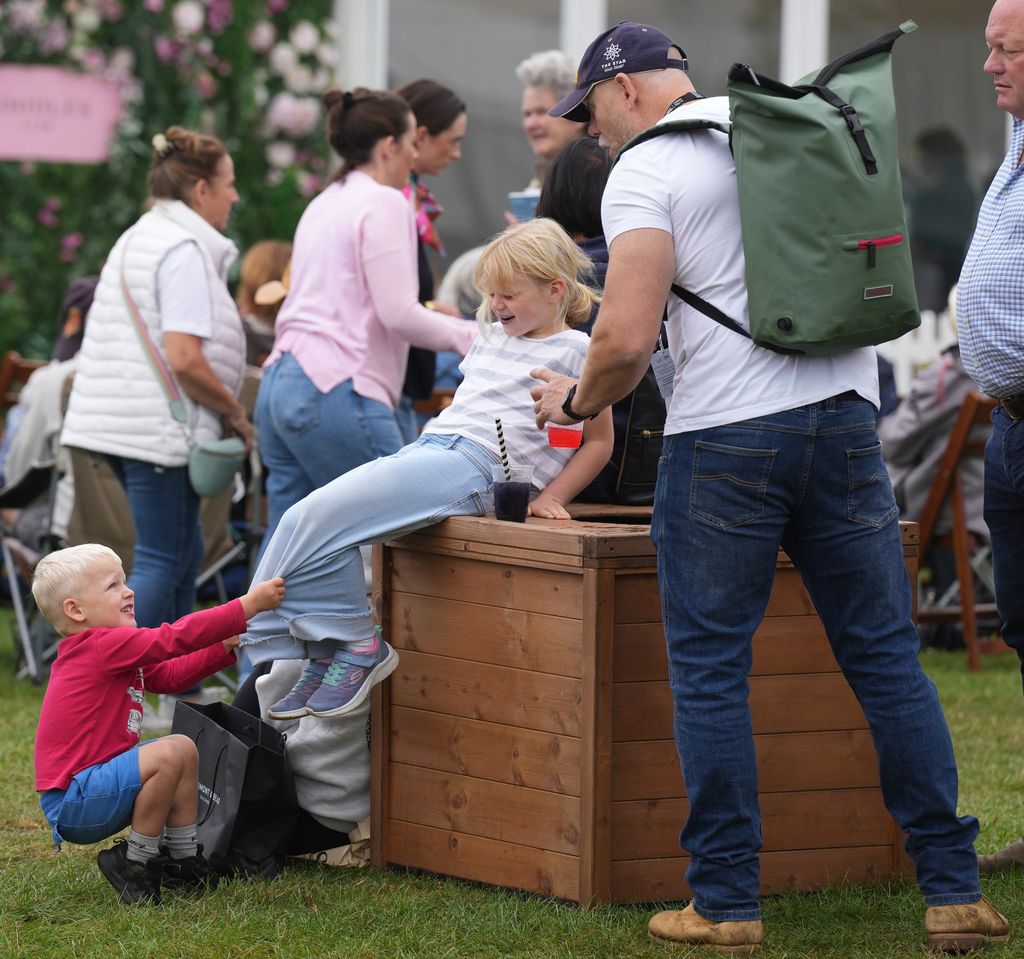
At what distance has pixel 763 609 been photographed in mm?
2990

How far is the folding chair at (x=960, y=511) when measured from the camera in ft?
20.1

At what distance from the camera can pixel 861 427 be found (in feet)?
9.62

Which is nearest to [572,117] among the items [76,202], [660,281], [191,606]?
[660,281]

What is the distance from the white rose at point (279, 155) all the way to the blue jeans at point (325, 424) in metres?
4.31

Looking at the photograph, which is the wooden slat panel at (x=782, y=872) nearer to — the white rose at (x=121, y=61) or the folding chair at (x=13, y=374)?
the folding chair at (x=13, y=374)

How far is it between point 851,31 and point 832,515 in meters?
5.71

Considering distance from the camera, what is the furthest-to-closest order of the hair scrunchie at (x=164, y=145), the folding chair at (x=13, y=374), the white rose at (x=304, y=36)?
the white rose at (x=304, y=36), the folding chair at (x=13, y=374), the hair scrunchie at (x=164, y=145)

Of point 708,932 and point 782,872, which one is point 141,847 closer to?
point 708,932

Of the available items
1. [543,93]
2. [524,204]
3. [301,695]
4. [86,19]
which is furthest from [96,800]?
[86,19]

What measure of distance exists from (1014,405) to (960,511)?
9.72 feet

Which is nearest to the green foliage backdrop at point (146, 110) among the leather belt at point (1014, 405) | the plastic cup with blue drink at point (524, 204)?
the plastic cup with blue drink at point (524, 204)

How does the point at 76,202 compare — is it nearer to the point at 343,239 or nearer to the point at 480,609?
the point at 343,239

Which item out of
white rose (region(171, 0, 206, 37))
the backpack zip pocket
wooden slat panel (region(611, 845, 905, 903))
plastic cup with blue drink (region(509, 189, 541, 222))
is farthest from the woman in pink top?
white rose (region(171, 0, 206, 37))

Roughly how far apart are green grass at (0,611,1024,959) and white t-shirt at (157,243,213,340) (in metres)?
1.64
